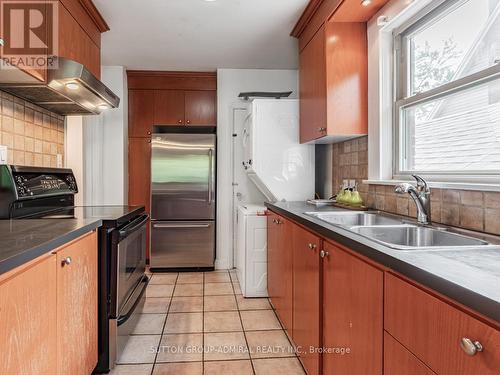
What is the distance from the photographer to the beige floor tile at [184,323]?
234 centimetres

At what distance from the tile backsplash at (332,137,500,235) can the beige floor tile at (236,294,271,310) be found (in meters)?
1.24

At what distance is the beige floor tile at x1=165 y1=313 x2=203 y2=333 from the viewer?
234 cm

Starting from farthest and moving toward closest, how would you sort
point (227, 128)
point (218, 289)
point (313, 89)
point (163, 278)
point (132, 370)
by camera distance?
point (227, 128)
point (163, 278)
point (218, 289)
point (313, 89)
point (132, 370)

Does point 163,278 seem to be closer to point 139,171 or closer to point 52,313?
point 139,171

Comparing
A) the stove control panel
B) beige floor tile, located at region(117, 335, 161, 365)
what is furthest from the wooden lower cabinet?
the stove control panel

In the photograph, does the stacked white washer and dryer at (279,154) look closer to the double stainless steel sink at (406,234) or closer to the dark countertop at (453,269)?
the double stainless steel sink at (406,234)

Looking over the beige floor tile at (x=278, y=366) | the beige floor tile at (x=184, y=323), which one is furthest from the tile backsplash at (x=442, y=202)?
the beige floor tile at (x=184, y=323)

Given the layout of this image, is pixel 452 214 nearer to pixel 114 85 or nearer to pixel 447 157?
pixel 447 157

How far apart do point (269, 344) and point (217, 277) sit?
156 centimetres

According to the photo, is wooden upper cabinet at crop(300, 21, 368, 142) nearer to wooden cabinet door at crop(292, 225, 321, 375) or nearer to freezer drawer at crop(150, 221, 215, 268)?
wooden cabinet door at crop(292, 225, 321, 375)

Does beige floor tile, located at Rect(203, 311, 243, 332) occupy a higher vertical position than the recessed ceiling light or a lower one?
lower

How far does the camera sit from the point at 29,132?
2.21m

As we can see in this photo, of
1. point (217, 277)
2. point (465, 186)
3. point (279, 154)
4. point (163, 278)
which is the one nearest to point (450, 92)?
point (465, 186)

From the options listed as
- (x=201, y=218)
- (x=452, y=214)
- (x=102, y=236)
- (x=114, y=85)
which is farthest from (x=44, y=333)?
(x=114, y=85)
